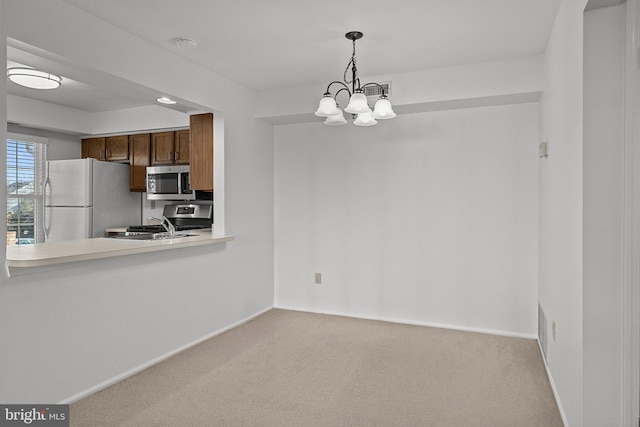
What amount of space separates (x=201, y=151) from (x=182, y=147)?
1.15 m

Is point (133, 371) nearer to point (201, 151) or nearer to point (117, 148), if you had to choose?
point (201, 151)

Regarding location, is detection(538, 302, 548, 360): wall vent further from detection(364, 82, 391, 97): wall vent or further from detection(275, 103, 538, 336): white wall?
detection(364, 82, 391, 97): wall vent

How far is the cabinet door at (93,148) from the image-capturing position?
560 cm

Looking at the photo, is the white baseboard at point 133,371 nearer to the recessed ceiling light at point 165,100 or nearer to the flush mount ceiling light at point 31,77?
the recessed ceiling light at point 165,100

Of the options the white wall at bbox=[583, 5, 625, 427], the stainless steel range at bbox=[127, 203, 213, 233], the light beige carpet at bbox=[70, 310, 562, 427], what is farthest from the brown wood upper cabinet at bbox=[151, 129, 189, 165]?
the white wall at bbox=[583, 5, 625, 427]

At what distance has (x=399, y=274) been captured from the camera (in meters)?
4.33

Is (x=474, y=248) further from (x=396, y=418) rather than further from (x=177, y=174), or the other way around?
(x=177, y=174)

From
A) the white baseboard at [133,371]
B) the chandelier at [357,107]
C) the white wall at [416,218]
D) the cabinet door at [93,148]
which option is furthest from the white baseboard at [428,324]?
Result: the cabinet door at [93,148]

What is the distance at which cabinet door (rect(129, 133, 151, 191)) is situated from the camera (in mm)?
5309

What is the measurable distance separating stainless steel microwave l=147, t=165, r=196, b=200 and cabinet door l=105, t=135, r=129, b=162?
60 cm

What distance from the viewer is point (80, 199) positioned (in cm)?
498

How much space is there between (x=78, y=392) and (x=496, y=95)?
12.3 feet

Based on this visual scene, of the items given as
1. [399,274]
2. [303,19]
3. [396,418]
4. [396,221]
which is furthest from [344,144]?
[396,418]

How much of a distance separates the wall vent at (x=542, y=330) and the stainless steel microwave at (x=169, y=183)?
11.9 feet
